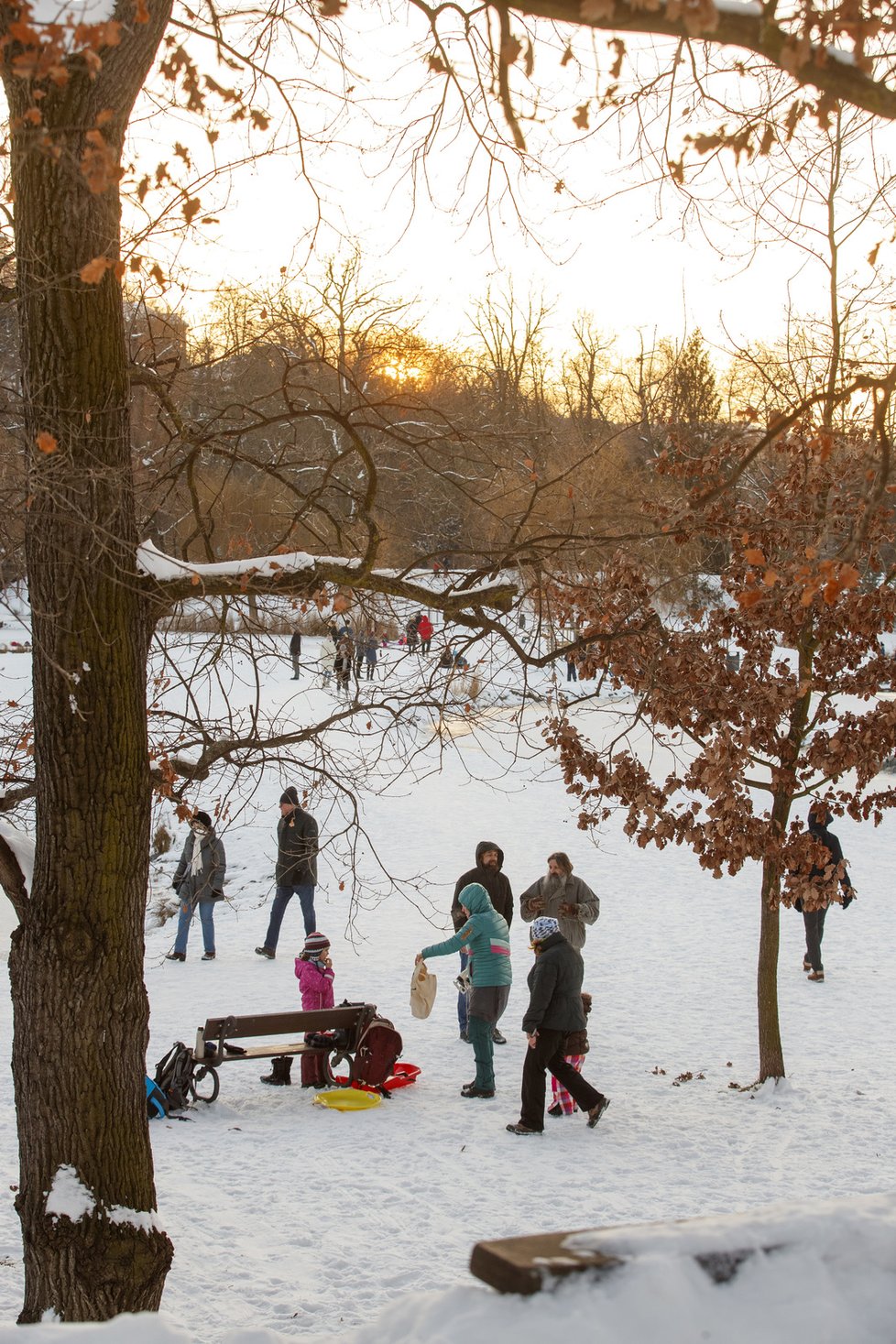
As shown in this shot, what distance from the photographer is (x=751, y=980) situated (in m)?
12.9

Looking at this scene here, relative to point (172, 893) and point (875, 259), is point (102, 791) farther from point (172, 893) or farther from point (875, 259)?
point (172, 893)

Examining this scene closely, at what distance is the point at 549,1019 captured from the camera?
837 centimetres

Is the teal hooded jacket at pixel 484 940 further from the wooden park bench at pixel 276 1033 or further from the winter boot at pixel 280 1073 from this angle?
the winter boot at pixel 280 1073

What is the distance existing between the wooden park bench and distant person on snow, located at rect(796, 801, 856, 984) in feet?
11.5

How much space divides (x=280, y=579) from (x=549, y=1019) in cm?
430

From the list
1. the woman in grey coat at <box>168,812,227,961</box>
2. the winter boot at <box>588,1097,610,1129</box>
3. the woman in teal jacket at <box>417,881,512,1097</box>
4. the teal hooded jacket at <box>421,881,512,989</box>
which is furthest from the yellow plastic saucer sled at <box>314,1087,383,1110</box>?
the woman in grey coat at <box>168,812,227,961</box>

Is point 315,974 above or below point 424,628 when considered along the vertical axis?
below

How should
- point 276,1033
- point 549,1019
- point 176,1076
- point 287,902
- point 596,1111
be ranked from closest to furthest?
point 549,1019
point 596,1111
point 176,1076
point 276,1033
point 287,902

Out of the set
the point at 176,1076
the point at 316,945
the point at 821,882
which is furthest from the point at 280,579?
the point at 821,882

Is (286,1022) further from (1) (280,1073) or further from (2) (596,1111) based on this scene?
(2) (596,1111)

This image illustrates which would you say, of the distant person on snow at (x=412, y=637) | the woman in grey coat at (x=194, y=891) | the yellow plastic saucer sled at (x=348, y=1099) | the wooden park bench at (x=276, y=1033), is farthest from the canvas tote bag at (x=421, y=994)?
the distant person on snow at (x=412, y=637)

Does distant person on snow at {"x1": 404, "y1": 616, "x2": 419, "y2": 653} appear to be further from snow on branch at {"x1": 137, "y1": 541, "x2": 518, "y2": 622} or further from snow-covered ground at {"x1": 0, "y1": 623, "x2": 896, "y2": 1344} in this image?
snow-covered ground at {"x1": 0, "y1": 623, "x2": 896, "y2": 1344}

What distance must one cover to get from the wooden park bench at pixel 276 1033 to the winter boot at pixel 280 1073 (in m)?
0.11

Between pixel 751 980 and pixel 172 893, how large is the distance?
8427 mm
